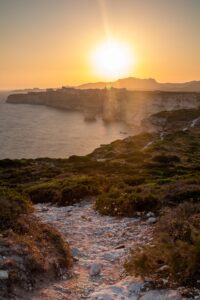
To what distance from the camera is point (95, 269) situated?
9.32 meters

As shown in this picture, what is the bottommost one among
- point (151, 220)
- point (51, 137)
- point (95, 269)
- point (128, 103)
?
point (51, 137)

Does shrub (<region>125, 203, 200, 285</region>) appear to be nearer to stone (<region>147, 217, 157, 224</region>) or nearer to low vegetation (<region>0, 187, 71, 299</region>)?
low vegetation (<region>0, 187, 71, 299</region>)

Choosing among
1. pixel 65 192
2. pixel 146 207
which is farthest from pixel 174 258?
pixel 65 192

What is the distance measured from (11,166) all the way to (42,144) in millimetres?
38834

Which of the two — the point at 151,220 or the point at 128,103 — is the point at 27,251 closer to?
the point at 151,220

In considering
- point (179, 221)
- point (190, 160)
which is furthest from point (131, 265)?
point (190, 160)

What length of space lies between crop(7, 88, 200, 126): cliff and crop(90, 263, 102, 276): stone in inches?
4170

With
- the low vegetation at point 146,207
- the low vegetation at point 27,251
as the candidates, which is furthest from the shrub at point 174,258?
the low vegetation at point 27,251

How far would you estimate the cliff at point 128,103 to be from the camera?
13012 centimetres

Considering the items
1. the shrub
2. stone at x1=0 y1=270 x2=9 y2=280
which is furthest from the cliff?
stone at x1=0 y1=270 x2=9 y2=280

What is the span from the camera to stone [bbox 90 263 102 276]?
30.2 feet

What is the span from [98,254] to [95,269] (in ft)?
4.57

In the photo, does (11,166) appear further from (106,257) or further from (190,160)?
(106,257)

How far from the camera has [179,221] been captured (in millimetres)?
10383
